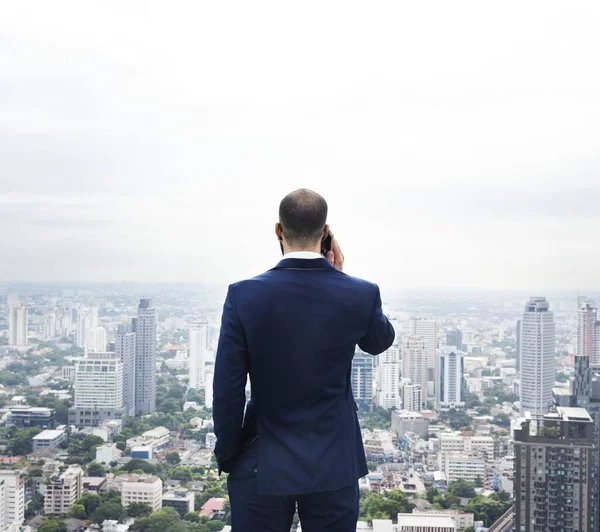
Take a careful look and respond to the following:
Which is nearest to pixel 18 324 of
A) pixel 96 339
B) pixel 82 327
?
pixel 82 327

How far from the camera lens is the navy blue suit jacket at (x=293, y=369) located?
2.96 feet

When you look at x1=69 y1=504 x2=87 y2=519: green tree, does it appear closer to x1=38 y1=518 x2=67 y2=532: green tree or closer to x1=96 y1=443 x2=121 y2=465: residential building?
x1=38 y1=518 x2=67 y2=532: green tree

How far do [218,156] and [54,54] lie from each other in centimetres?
114

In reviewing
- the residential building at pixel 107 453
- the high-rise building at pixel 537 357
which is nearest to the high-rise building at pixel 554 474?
the high-rise building at pixel 537 357

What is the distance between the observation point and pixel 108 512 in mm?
2906

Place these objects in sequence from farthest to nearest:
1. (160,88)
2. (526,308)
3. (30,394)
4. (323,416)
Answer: (526,308)
(160,88)
(30,394)
(323,416)

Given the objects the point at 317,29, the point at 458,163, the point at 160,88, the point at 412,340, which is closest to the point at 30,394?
the point at 160,88

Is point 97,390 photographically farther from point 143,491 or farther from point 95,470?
point 143,491

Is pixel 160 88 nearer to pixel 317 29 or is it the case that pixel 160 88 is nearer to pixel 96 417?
pixel 317 29

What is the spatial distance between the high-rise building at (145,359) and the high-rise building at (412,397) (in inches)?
59.4

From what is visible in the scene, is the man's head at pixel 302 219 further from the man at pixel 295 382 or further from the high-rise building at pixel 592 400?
the high-rise building at pixel 592 400

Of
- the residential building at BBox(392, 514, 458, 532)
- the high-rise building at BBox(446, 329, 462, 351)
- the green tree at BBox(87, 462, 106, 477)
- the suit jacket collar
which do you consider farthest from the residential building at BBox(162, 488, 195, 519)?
the suit jacket collar

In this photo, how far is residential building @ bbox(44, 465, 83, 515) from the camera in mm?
2990

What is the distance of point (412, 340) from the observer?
3875mm
